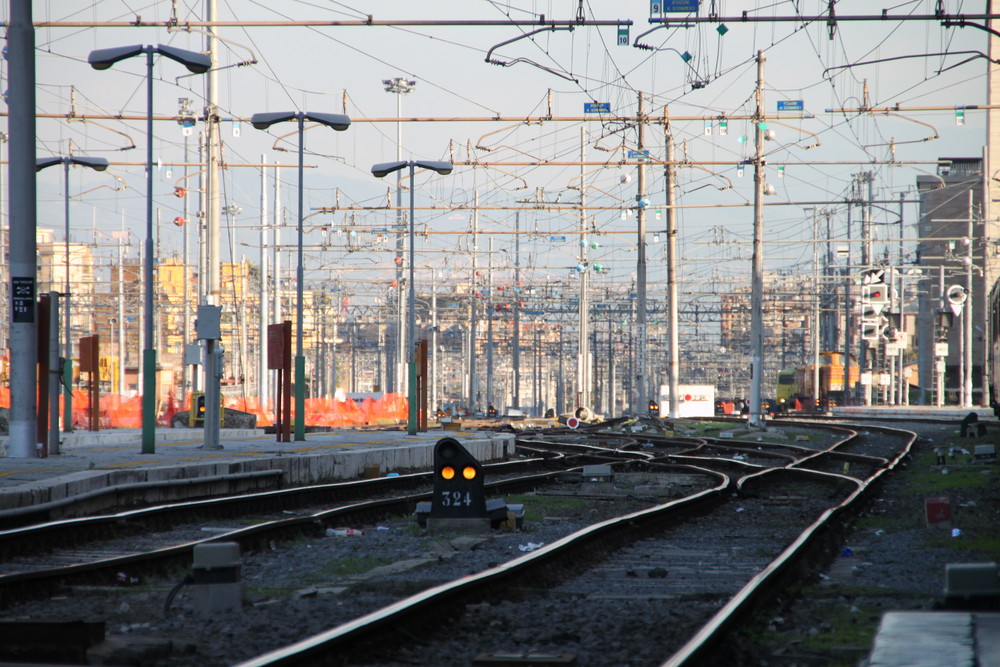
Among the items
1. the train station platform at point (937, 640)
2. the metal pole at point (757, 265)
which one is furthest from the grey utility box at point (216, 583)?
the metal pole at point (757, 265)

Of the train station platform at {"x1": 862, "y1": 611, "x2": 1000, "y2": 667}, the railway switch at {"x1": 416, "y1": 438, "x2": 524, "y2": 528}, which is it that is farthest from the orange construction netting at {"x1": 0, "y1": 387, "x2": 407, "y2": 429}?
the train station platform at {"x1": 862, "y1": 611, "x2": 1000, "y2": 667}

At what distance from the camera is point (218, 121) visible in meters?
29.9

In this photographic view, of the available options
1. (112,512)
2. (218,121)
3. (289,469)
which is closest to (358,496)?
(289,469)

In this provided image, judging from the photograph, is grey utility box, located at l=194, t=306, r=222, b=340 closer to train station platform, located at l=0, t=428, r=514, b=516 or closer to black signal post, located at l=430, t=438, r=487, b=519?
train station platform, located at l=0, t=428, r=514, b=516

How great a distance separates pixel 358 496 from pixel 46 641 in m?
11.7

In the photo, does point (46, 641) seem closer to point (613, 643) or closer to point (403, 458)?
point (613, 643)

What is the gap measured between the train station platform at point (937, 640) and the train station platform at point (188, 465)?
8348 millimetres

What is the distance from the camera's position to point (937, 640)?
568cm

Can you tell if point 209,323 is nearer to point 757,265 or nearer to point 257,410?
point 757,265

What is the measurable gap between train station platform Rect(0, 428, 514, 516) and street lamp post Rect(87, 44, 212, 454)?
64 cm

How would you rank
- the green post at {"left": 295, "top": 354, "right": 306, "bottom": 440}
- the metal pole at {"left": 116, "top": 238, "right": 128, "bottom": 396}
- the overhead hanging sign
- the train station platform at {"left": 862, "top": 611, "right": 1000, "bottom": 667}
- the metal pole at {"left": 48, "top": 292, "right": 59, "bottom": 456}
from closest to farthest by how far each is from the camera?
the train station platform at {"left": 862, "top": 611, "right": 1000, "bottom": 667} < the metal pole at {"left": 48, "top": 292, "right": 59, "bottom": 456} < the overhead hanging sign < the green post at {"left": 295, "top": 354, "right": 306, "bottom": 440} < the metal pole at {"left": 116, "top": 238, "right": 128, "bottom": 396}

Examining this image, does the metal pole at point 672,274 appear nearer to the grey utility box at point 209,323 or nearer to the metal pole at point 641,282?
the metal pole at point 641,282

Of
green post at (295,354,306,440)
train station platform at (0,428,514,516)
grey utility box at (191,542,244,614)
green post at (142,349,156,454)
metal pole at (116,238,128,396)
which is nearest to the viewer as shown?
grey utility box at (191,542,244,614)

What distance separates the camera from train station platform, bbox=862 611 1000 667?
207 inches
